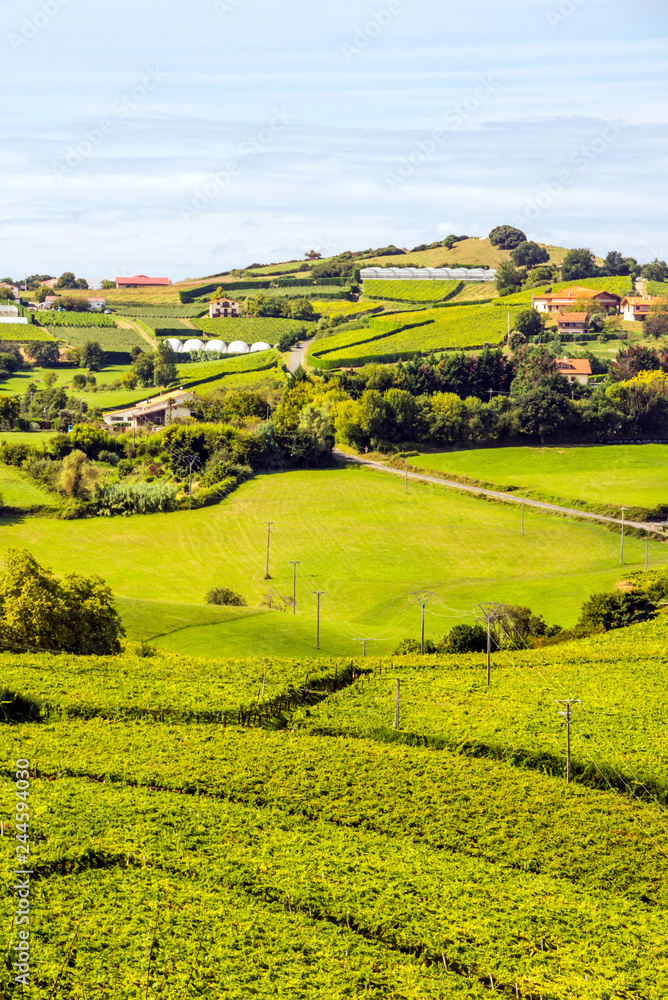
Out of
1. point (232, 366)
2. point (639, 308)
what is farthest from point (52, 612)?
point (639, 308)

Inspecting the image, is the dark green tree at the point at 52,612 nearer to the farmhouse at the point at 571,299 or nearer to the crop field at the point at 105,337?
the crop field at the point at 105,337

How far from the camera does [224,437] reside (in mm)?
100375

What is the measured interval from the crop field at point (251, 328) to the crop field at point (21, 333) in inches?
1103

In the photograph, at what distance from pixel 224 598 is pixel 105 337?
124160 millimetres

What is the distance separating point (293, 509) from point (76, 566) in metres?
22.3

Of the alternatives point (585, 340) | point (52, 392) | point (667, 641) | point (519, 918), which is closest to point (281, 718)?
point (519, 918)

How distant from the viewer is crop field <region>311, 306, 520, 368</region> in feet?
482

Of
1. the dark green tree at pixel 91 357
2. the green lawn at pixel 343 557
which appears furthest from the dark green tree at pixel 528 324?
the green lawn at pixel 343 557

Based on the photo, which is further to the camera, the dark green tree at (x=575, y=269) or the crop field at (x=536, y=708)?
the dark green tree at (x=575, y=269)

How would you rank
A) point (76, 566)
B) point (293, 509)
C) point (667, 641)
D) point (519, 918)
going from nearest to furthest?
1. point (519, 918)
2. point (667, 641)
3. point (76, 566)
4. point (293, 509)

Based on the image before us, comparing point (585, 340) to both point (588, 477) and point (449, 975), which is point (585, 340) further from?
point (449, 975)

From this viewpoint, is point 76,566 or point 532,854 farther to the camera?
point 76,566

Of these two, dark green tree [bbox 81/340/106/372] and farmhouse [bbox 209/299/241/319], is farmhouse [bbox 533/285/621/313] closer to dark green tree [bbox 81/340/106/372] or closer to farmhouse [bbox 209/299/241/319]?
farmhouse [bbox 209/299/241/319]

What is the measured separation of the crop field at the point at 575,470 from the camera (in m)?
93.2
